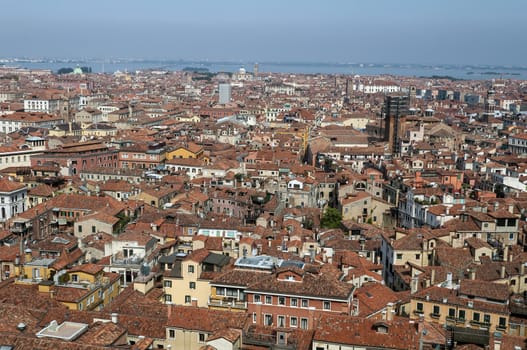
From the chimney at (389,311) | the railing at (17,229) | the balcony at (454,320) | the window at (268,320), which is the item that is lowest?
the railing at (17,229)

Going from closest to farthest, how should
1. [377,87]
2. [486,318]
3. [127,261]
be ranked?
[486,318]
[127,261]
[377,87]

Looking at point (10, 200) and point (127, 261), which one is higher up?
point (127, 261)

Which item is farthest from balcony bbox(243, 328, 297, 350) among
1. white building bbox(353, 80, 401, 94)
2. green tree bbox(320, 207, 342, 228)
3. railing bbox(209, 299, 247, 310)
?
white building bbox(353, 80, 401, 94)

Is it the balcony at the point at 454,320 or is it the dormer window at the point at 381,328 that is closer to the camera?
the dormer window at the point at 381,328

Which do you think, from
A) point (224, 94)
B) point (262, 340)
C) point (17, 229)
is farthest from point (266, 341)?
point (224, 94)

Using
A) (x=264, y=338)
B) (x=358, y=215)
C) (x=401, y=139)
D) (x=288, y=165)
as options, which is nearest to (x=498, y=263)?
(x=264, y=338)

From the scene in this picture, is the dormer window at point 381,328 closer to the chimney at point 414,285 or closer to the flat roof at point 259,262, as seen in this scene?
the flat roof at point 259,262

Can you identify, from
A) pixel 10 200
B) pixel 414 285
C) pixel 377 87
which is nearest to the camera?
pixel 414 285

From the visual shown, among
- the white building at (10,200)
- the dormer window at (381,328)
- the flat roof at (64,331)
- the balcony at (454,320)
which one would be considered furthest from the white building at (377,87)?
the flat roof at (64,331)

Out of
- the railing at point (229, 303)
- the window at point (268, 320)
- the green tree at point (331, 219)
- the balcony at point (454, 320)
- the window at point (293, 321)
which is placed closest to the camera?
the window at point (293, 321)

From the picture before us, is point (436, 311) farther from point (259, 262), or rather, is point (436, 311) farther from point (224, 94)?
point (224, 94)
